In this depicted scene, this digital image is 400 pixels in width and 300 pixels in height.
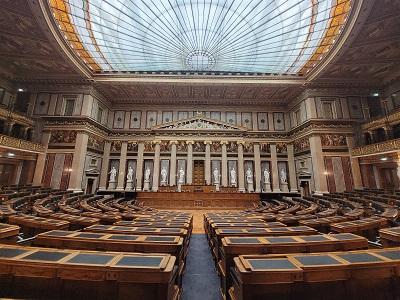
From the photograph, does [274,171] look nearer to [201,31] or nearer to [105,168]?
[201,31]

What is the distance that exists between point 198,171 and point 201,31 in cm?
1458

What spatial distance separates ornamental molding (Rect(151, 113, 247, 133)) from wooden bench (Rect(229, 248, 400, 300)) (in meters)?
20.6

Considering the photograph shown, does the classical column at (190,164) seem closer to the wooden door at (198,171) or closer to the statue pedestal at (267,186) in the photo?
the wooden door at (198,171)

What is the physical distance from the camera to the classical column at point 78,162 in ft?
54.5

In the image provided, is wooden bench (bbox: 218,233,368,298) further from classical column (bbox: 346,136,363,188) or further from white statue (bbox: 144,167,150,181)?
white statue (bbox: 144,167,150,181)

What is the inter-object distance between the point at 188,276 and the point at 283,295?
249 centimetres

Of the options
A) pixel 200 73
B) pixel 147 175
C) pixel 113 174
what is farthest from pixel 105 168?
pixel 200 73

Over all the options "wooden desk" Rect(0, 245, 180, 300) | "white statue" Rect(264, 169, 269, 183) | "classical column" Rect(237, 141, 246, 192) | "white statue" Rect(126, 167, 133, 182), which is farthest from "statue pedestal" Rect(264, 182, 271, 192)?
"wooden desk" Rect(0, 245, 180, 300)

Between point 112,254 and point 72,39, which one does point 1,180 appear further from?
point 112,254

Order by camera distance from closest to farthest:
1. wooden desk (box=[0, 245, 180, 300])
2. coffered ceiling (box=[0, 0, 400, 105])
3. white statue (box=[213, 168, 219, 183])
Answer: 1. wooden desk (box=[0, 245, 180, 300])
2. coffered ceiling (box=[0, 0, 400, 105])
3. white statue (box=[213, 168, 219, 183])

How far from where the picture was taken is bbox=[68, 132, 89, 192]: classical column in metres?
16.6

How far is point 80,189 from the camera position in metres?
16.8

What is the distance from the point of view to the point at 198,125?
22359 mm

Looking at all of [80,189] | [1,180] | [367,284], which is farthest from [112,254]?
[1,180]
